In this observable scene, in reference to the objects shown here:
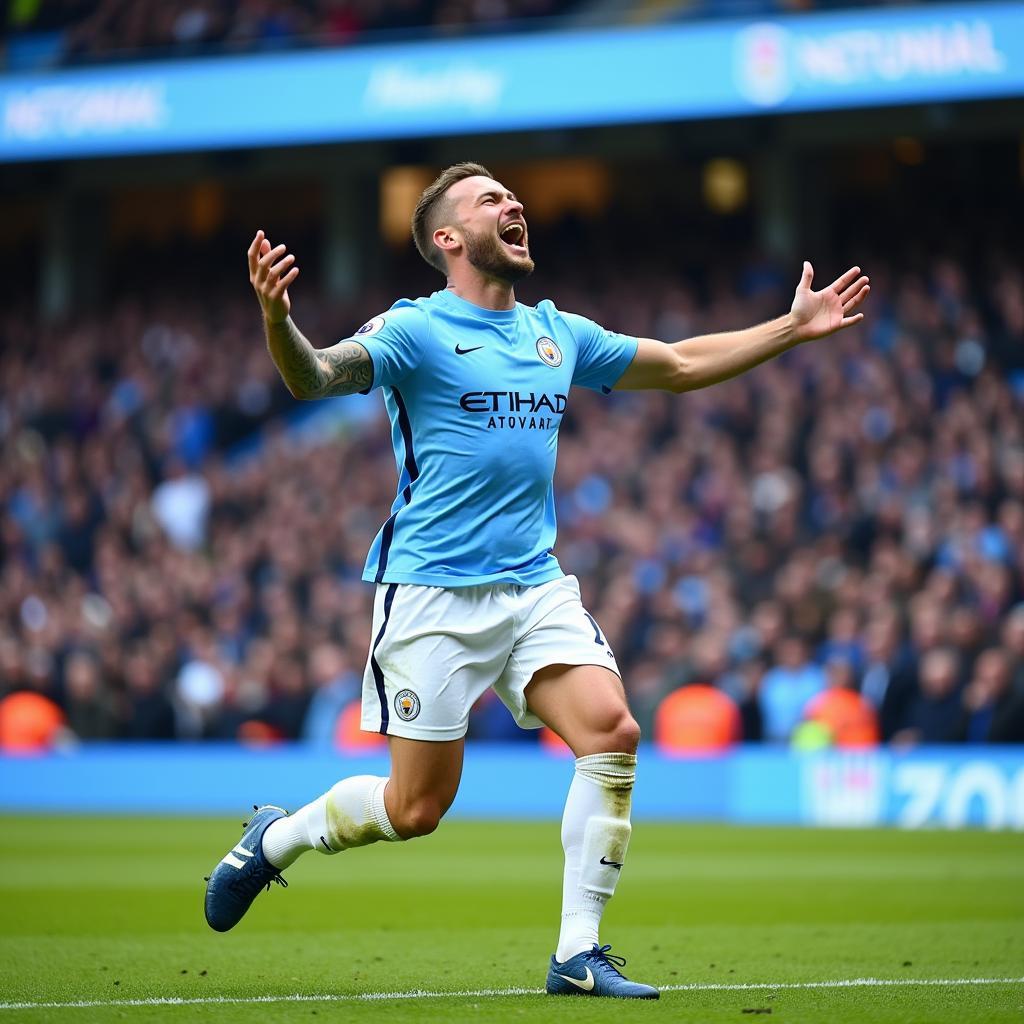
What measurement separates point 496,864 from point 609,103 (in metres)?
11.4

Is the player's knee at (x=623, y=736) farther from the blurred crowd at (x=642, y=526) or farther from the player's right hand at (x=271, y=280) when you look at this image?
the blurred crowd at (x=642, y=526)

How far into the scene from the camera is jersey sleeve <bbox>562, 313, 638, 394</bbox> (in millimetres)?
6129

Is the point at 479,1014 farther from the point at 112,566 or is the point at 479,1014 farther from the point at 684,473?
the point at 112,566

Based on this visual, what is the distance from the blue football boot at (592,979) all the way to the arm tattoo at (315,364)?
5.78 ft

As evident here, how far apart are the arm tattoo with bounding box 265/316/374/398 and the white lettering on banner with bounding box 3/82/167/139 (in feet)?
59.4

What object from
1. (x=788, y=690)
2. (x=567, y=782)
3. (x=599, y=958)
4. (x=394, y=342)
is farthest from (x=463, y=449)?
(x=567, y=782)

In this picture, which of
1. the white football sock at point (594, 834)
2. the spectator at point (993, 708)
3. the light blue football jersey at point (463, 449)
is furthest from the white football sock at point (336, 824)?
the spectator at point (993, 708)

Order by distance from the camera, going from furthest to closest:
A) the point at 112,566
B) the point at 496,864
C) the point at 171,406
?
1. the point at 171,406
2. the point at 112,566
3. the point at 496,864

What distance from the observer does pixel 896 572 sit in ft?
54.1

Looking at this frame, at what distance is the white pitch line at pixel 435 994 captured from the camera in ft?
17.2

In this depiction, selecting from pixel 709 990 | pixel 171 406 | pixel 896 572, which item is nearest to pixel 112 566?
pixel 171 406

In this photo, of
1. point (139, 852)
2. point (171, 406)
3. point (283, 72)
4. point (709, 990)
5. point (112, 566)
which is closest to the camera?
point (709, 990)

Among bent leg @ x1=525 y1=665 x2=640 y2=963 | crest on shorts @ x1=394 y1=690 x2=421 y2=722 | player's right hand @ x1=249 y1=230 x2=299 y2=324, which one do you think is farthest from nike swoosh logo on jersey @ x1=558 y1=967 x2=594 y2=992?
player's right hand @ x1=249 y1=230 x2=299 y2=324

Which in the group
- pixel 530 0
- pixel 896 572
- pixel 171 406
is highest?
pixel 530 0
